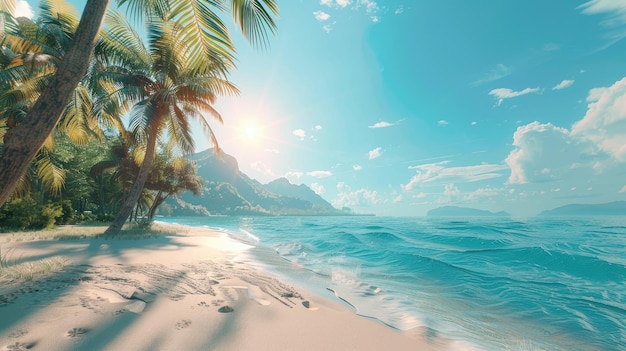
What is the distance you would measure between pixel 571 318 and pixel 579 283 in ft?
14.7

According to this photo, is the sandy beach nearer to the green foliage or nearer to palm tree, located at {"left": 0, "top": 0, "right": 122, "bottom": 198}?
palm tree, located at {"left": 0, "top": 0, "right": 122, "bottom": 198}

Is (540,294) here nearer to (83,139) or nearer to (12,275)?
(12,275)

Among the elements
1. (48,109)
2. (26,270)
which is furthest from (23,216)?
(48,109)

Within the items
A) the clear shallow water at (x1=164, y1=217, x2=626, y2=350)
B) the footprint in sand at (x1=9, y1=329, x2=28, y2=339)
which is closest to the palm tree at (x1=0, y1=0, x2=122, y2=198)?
the footprint in sand at (x1=9, y1=329, x2=28, y2=339)

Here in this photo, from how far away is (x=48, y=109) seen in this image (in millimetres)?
3176

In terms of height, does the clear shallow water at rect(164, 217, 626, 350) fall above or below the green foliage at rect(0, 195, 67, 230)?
below

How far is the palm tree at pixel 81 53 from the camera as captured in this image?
9.73ft

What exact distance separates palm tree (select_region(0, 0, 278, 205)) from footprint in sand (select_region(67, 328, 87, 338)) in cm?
170

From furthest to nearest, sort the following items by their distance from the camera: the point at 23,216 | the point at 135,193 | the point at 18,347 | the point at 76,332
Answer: the point at 23,216 → the point at 135,193 → the point at 76,332 → the point at 18,347

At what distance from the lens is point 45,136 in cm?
318

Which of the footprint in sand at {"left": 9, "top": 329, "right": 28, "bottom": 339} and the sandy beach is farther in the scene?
the sandy beach

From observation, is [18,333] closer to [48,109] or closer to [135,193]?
[48,109]

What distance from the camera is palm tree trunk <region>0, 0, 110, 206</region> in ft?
9.61

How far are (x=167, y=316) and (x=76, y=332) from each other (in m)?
0.87
